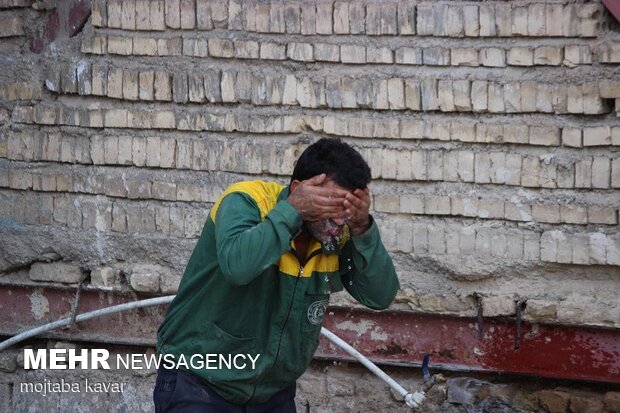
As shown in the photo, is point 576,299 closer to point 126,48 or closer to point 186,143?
point 186,143

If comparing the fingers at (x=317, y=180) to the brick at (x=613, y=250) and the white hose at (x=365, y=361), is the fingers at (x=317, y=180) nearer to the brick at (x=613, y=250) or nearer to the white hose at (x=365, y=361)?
the white hose at (x=365, y=361)

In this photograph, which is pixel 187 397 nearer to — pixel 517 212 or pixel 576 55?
pixel 517 212

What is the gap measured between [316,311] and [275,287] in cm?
17

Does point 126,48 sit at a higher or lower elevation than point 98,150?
higher

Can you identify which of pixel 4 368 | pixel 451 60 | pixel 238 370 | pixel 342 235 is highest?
pixel 451 60

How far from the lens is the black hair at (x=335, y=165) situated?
11.6ft

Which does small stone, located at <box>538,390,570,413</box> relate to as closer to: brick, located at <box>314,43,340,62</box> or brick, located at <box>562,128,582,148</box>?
brick, located at <box>562,128,582,148</box>

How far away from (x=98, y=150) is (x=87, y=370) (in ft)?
3.83

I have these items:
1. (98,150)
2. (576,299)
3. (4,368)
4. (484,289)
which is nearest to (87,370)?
(4,368)

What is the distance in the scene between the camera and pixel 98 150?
224 inches

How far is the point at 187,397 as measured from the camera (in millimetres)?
3732

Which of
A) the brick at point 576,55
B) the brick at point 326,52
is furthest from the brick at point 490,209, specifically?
the brick at point 326,52

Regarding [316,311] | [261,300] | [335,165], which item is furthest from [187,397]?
[335,165]

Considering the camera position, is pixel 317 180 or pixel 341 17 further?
pixel 341 17
